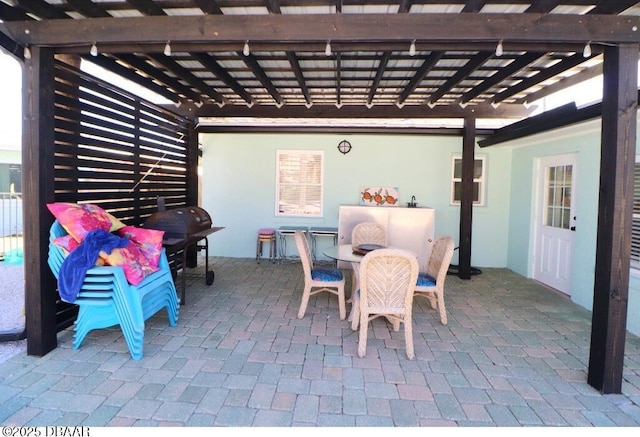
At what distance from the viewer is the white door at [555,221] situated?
17.1 ft

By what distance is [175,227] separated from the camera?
14.6ft

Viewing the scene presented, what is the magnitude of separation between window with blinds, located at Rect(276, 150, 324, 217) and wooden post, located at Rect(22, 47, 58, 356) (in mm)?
4505

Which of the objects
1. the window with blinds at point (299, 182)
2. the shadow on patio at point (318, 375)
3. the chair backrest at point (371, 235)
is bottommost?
the shadow on patio at point (318, 375)

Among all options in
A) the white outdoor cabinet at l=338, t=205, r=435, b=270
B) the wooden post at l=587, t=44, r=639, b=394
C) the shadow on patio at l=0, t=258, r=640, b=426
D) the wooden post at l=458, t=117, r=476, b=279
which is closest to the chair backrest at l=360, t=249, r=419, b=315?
the shadow on patio at l=0, t=258, r=640, b=426

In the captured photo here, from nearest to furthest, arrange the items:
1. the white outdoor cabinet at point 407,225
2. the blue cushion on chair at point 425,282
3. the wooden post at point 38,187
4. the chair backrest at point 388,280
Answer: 1. the wooden post at point 38,187
2. the chair backrest at point 388,280
3. the blue cushion on chair at point 425,282
4. the white outdoor cabinet at point 407,225

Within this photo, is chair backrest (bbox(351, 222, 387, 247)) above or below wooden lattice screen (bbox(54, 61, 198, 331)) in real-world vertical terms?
below

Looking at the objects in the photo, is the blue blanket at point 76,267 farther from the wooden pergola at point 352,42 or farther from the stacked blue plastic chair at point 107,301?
the wooden pergola at point 352,42

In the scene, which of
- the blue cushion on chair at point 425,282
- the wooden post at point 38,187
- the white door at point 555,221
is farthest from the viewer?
the white door at point 555,221

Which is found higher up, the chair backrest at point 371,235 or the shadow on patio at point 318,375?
the chair backrest at point 371,235

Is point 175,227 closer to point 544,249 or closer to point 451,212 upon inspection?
point 451,212

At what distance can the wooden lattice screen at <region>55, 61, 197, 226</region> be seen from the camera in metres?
3.41

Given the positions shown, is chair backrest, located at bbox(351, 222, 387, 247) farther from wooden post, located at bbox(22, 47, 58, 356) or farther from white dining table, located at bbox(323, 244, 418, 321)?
wooden post, located at bbox(22, 47, 58, 356)

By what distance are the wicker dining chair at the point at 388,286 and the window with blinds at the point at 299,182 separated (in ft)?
13.8

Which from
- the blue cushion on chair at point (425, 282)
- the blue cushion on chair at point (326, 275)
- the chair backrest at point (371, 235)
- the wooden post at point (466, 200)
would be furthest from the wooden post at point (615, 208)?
the wooden post at point (466, 200)
